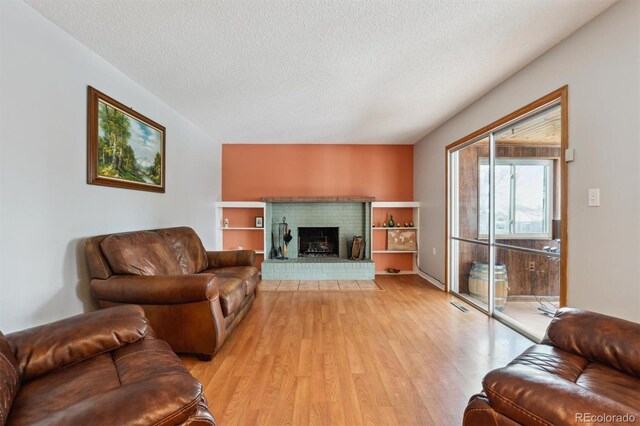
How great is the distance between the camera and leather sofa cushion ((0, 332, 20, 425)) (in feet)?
3.02

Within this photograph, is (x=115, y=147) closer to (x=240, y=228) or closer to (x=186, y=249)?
(x=186, y=249)

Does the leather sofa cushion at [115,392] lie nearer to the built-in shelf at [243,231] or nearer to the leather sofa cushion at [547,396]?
the leather sofa cushion at [547,396]

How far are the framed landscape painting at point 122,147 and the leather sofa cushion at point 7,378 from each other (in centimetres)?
147

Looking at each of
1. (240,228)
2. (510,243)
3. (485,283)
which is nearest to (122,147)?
(240,228)

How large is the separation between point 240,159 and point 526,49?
4.32m

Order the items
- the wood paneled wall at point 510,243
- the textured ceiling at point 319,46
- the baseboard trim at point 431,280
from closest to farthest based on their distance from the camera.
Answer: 1. the textured ceiling at point 319,46
2. the wood paneled wall at point 510,243
3. the baseboard trim at point 431,280

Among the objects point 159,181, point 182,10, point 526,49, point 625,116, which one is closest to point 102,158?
point 159,181

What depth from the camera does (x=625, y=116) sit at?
1.68 m

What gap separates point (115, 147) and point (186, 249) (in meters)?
1.21

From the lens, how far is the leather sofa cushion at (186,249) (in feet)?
9.59

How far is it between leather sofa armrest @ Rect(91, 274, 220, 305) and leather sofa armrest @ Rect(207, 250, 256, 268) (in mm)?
1372

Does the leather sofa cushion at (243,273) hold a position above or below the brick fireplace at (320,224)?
below

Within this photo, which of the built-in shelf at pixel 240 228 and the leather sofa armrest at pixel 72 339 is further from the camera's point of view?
the built-in shelf at pixel 240 228

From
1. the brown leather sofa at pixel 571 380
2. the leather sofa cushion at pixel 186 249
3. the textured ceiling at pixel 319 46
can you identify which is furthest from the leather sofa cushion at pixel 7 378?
the textured ceiling at pixel 319 46
